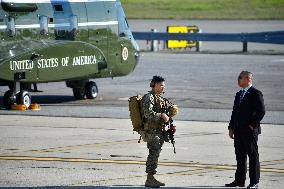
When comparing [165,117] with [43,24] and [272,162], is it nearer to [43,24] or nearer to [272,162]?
[272,162]

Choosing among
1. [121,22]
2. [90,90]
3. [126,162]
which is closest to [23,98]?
[90,90]

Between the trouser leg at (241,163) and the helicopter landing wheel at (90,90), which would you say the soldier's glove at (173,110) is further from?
the helicopter landing wheel at (90,90)

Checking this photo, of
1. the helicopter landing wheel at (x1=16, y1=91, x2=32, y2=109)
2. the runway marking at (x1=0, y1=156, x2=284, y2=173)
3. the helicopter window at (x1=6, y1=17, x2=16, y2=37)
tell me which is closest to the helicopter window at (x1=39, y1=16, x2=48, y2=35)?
the helicopter window at (x1=6, y1=17, x2=16, y2=37)

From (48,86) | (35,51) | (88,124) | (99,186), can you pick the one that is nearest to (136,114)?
(99,186)

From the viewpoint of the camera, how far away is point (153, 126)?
48.2 feet

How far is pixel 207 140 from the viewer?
65.8ft

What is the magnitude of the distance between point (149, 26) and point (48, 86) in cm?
3198

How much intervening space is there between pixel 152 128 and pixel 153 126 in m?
0.03

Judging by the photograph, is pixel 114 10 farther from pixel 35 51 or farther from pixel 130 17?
pixel 130 17

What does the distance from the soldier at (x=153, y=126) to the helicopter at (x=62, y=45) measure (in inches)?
387

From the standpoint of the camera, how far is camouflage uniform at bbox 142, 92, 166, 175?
14646mm

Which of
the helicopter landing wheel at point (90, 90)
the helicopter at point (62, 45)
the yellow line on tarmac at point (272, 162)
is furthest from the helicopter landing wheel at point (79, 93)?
the yellow line on tarmac at point (272, 162)

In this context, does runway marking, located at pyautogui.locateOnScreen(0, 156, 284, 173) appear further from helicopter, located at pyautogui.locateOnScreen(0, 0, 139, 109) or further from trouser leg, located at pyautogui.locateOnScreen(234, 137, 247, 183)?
helicopter, located at pyautogui.locateOnScreen(0, 0, 139, 109)

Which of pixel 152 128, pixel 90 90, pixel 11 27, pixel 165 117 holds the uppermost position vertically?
pixel 11 27
